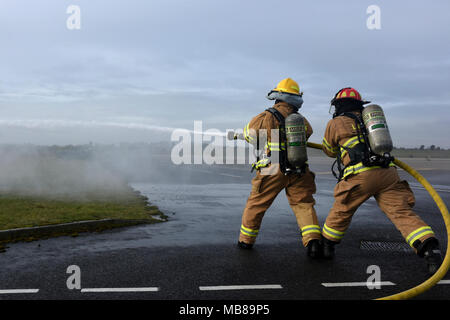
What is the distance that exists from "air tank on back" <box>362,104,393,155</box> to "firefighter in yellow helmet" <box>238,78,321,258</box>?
79 cm

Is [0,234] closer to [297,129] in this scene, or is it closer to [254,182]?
[254,182]

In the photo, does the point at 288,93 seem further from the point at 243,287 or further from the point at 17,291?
the point at 17,291

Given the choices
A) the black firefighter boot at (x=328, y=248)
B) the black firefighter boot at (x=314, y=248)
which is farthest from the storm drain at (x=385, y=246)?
the black firefighter boot at (x=314, y=248)

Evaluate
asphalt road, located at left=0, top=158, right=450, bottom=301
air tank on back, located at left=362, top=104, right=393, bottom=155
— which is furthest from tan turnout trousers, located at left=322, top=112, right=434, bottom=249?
asphalt road, located at left=0, top=158, right=450, bottom=301

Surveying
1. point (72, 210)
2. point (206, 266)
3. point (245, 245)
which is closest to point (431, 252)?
point (245, 245)

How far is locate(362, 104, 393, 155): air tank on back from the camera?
4.84m

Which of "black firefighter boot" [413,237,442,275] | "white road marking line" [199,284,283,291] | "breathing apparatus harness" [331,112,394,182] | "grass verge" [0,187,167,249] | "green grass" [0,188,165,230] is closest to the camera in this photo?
"white road marking line" [199,284,283,291]

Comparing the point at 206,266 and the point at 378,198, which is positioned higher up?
the point at 378,198

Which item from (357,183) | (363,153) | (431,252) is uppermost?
(363,153)

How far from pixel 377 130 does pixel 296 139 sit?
0.94m

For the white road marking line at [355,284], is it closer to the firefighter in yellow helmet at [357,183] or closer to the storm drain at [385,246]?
the firefighter in yellow helmet at [357,183]

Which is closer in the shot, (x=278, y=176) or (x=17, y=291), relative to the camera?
(x=17, y=291)

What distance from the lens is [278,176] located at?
18.0ft

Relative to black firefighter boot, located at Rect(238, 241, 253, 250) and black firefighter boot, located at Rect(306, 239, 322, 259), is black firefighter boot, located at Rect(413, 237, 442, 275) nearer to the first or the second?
black firefighter boot, located at Rect(306, 239, 322, 259)
